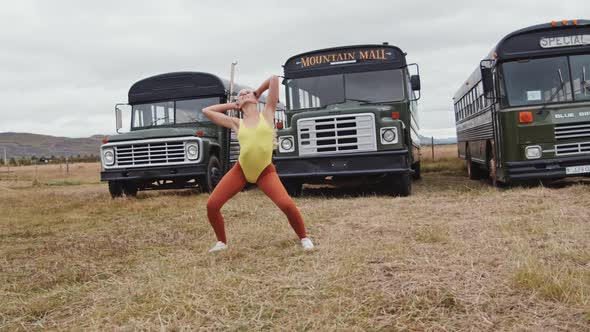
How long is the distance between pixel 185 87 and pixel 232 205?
13.6 ft

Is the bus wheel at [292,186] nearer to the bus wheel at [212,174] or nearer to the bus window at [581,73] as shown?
the bus wheel at [212,174]

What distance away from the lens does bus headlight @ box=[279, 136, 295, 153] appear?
32.2ft

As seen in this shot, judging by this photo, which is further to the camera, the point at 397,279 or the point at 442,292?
the point at 397,279

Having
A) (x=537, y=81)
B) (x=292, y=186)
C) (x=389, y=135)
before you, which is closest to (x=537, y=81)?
(x=537, y=81)

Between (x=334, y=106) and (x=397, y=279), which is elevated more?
(x=334, y=106)

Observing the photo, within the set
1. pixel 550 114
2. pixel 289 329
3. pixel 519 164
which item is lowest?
pixel 289 329

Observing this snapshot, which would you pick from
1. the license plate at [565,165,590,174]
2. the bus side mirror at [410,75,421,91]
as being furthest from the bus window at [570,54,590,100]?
the bus side mirror at [410,75,421,91]

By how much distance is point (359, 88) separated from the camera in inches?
411

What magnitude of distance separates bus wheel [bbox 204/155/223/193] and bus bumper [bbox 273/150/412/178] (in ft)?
6.65

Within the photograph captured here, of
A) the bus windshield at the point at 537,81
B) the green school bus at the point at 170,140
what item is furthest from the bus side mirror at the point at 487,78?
the green school bus at the point at 170,140

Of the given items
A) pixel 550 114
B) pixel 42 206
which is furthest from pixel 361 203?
pixel 42 206

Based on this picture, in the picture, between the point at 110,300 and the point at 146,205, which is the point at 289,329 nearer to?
the point at 110,300

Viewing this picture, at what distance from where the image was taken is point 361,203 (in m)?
8.73

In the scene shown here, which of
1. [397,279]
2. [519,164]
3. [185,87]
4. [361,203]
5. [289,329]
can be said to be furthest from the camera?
[185,87]
